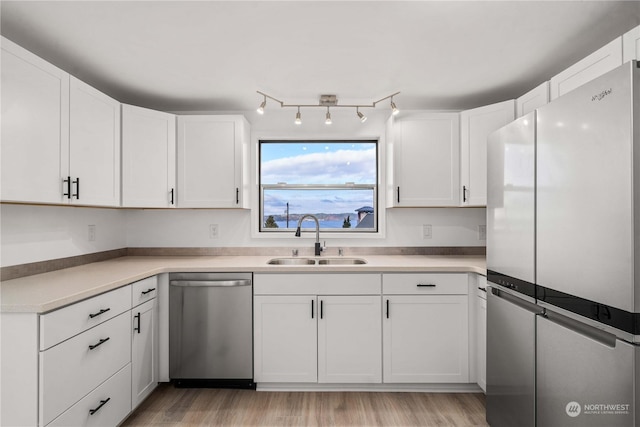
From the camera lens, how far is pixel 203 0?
5.01ft

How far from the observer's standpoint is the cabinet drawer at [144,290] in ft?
6.78

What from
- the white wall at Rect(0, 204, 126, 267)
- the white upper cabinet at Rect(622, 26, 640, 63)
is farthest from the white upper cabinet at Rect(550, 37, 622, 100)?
the white wall at Rect(0, 204, 126, 267)

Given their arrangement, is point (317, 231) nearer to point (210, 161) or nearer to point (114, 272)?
point (210, 161)

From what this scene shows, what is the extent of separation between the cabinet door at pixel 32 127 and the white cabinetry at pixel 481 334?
273 centimetres

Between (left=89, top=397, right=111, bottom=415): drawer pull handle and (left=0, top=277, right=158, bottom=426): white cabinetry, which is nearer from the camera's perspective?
(left=0, top=277, right=158, bottom=426): white cabinetry

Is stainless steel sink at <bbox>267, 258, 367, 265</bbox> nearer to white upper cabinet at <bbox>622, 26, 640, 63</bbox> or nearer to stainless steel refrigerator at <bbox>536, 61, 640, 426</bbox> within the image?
stainless steel refrigerator at <bbox>536, 61, 640, 426</bbox>

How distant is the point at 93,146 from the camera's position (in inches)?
84.7

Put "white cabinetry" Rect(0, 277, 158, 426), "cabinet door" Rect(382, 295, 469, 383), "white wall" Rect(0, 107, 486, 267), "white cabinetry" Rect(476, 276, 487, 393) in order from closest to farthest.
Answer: "white cabinetry" Rect(0, 277, 158, 426) → "white cabinetry" Rect(476, 276, 487, 393) → "cabinet door" Rect(382, 295, 469, 383) → "white wall" Rect(0, 107, 486, 267)

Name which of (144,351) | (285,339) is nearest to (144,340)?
(144,351)

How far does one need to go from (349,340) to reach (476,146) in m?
1.83

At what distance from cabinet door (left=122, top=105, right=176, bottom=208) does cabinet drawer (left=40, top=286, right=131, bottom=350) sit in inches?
34.6

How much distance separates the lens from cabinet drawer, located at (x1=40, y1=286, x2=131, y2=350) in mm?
1409

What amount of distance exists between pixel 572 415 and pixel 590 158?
966mm

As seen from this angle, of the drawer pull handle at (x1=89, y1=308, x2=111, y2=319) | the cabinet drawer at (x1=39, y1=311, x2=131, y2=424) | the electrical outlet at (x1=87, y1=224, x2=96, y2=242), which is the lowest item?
the cabinet drawer at (x1=39, y1=311, x2=131, y2=424)
